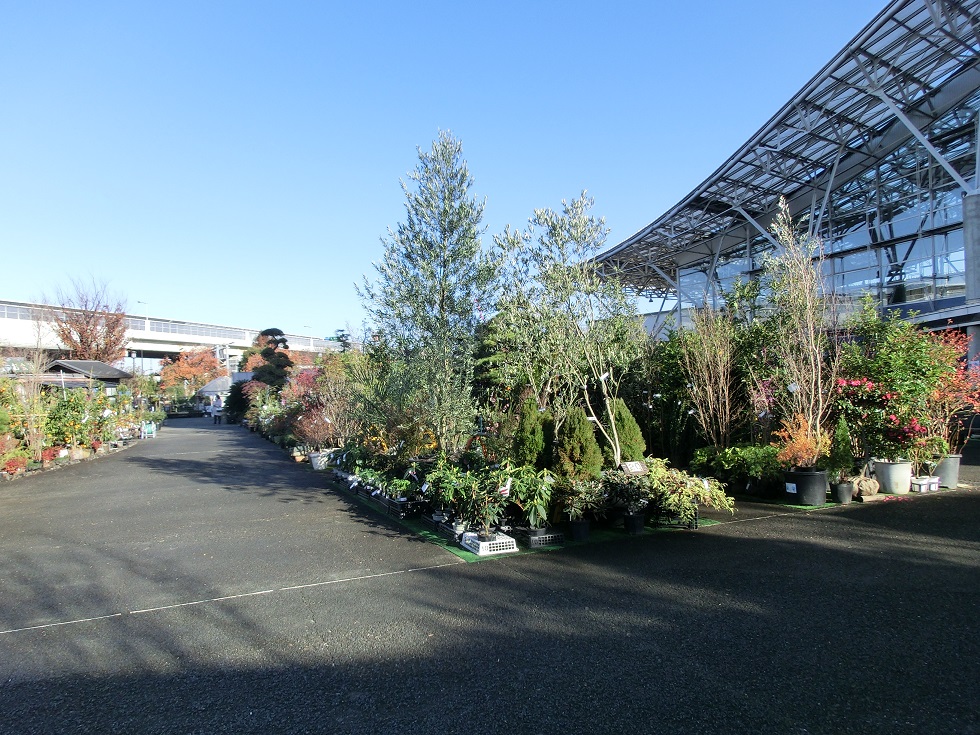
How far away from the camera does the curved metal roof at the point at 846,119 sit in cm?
1644

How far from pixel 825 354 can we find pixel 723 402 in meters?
1.75

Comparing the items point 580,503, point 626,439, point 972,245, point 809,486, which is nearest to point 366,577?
point 580,503

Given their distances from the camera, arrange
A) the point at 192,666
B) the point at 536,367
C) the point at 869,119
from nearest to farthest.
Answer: the point at 192,666, the point at 536,367, the point at 869,119

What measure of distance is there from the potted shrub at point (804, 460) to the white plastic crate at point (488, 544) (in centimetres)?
458

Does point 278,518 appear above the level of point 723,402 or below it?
below

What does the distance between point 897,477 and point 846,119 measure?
18.0 m

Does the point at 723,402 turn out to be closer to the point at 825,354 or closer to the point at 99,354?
the point at 825,354

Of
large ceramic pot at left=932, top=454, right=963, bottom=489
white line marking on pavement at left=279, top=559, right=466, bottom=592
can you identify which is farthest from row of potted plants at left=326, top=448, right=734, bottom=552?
large ceramic pot at left=932, top=454, right=963, bottom=489

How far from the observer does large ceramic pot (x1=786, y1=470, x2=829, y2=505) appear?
7832mm

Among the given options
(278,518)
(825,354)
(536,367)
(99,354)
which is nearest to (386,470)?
(278,518)

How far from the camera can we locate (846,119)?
20.7m

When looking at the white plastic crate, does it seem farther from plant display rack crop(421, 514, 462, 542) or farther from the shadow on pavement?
the shadow on pavement

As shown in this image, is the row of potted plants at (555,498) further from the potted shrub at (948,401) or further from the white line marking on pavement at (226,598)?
the potted shrub at (948,401)

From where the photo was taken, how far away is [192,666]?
3.39 metres
